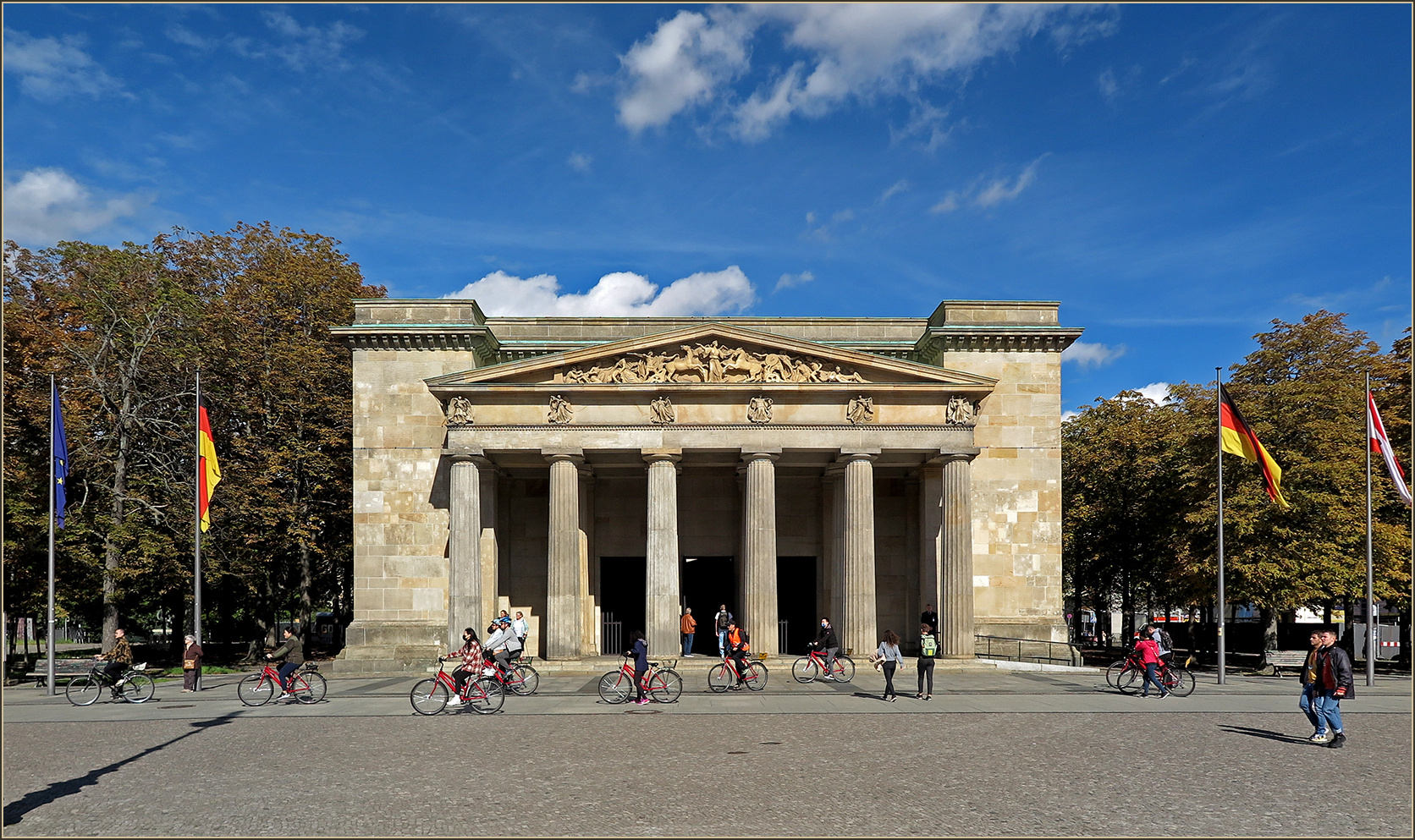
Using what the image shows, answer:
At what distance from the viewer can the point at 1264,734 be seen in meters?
19.3

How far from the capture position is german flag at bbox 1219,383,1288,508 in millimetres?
29594

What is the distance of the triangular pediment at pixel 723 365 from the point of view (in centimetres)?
3575

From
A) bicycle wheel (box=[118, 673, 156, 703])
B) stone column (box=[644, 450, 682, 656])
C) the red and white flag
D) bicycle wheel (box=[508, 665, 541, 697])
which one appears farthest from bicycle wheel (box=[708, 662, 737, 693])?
the red and white flag

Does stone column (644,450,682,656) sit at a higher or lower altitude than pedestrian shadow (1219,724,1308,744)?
higher

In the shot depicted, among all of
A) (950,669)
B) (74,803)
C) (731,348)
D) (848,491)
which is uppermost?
(731,348)

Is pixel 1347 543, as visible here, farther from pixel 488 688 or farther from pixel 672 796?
pixel 672 796

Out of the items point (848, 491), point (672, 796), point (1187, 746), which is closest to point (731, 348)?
point (848, 491)

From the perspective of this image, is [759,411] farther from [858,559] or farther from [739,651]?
[739,651]

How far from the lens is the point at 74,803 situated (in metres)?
13.1

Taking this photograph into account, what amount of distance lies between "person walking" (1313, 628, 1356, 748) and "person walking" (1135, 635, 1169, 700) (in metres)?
8.39

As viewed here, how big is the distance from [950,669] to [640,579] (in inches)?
532

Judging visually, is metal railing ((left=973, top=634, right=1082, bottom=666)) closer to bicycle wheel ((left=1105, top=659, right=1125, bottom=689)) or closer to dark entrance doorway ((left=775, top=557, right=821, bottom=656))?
bicycle wheel ((left=1105, top=659, right=1125, bottom=689))

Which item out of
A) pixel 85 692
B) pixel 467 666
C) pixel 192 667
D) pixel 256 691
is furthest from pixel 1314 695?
pixel 85 692

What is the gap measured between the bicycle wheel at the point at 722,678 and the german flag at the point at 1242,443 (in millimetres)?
16426
